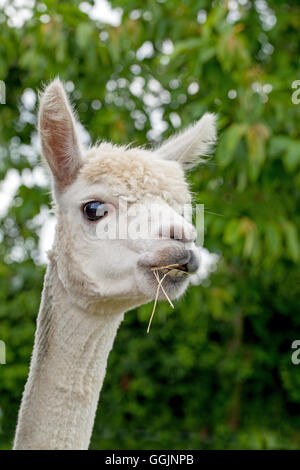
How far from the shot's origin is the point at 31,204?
3.28 meters

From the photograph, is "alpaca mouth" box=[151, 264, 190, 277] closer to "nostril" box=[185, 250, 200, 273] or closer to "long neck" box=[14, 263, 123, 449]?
"nostril" box=[185, 250, 200, 273]

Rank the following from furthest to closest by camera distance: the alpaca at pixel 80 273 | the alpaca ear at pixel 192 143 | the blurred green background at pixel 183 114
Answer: the blurred green background at pixel 183 114, the alpaca ear at pixel 192 143, the alpaca at pixel 80 273

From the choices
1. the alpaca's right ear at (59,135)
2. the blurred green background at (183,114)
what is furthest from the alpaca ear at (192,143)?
the blurred green background at (183,114)

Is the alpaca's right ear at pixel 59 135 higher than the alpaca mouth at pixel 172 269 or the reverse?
higher

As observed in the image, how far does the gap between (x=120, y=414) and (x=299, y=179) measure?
3.86 m

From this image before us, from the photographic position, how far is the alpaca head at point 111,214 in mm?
1488

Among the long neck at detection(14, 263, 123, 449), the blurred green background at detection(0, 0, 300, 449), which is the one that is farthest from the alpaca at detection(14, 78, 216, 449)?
the blurred green background at detection(0, 0, 300, 449)

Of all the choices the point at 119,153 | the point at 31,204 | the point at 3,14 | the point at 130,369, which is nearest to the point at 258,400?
the point at 130,369

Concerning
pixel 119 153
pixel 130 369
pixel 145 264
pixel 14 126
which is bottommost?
pixel 145 264

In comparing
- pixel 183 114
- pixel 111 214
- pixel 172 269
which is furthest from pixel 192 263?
pixel 183 114

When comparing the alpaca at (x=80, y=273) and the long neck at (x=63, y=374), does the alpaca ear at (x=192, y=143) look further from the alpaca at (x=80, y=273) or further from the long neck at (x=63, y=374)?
the long neck at (x=63, y=374)

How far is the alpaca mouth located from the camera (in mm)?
1435
